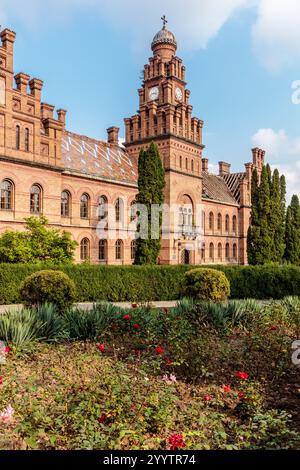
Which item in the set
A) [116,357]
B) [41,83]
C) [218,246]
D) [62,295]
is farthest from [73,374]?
[218,246]

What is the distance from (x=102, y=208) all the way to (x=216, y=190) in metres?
19.8

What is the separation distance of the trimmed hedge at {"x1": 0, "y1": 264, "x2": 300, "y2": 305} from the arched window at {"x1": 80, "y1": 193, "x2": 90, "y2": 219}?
10889mm

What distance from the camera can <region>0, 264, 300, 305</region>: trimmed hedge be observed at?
57.6 feet

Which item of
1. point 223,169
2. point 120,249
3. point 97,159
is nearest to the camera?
point 120,249

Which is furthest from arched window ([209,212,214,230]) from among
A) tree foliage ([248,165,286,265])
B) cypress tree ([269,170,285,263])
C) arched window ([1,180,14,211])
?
arched window ([1,180,14,211])

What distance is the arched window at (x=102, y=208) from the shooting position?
31.2m

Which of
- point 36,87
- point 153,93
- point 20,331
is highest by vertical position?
point 153,93

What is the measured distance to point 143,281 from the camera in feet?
67.7

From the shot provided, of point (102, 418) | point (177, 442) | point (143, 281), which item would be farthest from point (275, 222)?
point (177, 442)

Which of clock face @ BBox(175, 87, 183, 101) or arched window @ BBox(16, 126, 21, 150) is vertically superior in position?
clock face @ BBox(175, 87, 183, 101)

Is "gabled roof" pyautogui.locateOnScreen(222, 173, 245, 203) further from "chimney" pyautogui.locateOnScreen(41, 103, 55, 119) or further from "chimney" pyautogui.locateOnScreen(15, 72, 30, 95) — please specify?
"chimney" pyautogui.locateOnScreen(15, 72, 30, 95)

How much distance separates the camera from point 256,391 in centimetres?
576

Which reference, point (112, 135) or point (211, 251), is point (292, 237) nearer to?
point (211, 251)

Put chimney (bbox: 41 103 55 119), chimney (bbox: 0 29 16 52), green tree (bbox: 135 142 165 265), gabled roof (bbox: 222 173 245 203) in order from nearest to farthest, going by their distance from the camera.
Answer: chimney (bbox: 0 29 16 52)
chimney (bbox: 41 103 55 119)
green tree (bbox: 135 142 165 265)
gabled roof (bbox: 222 173 245 203)
